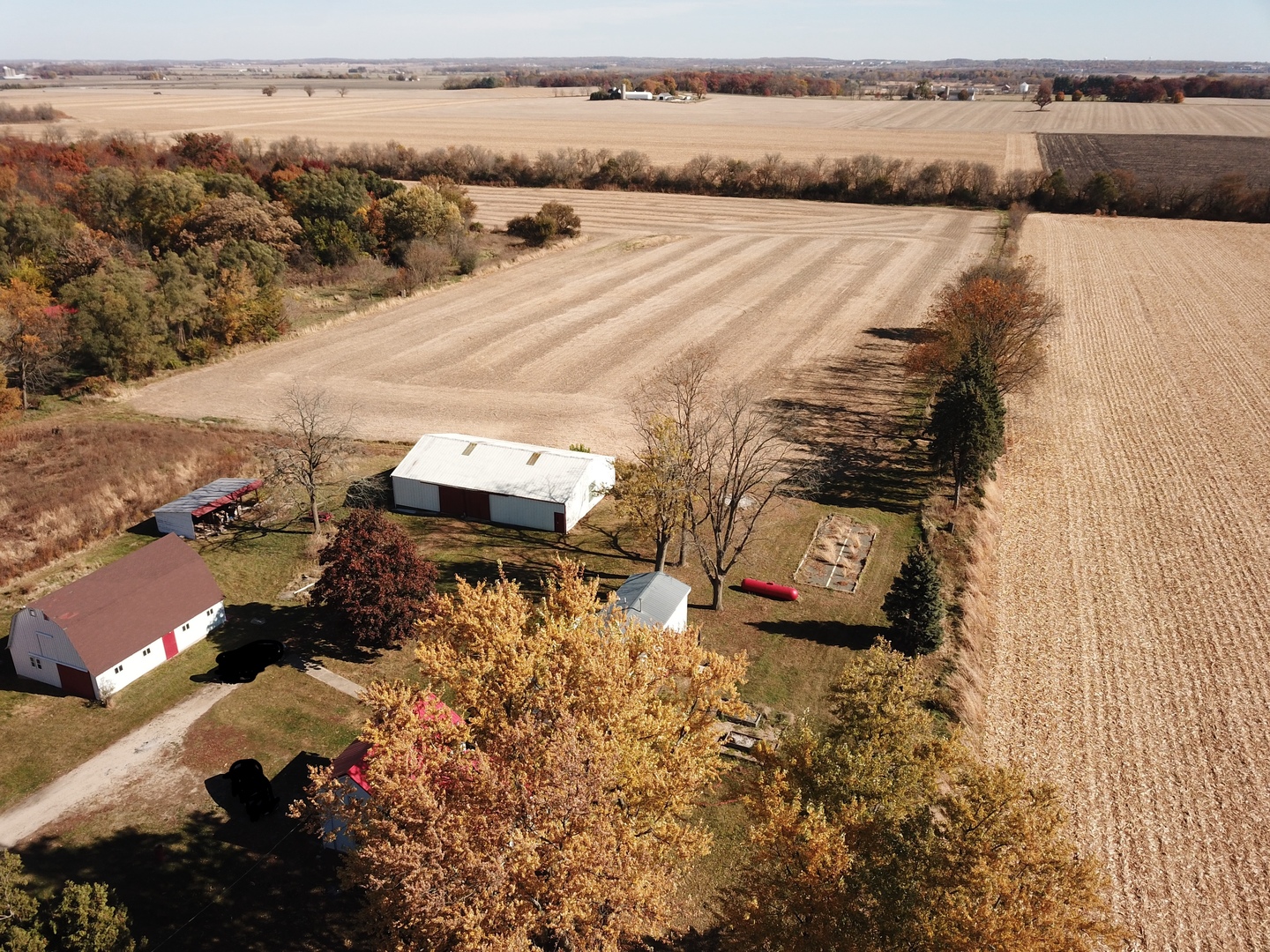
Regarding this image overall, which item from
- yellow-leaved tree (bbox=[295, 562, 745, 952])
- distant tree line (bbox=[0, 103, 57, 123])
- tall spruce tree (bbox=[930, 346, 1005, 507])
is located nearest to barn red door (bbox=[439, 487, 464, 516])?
yellow-leaved tree (bbox=[295, 562, 745, 952])

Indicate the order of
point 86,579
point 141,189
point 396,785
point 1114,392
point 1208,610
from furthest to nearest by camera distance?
point 141,189
point 1114,392
point 1208,610
point 86,579
point 396,785

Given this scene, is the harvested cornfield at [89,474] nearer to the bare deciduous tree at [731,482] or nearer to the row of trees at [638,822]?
the bare deciduous tree at [731,482]

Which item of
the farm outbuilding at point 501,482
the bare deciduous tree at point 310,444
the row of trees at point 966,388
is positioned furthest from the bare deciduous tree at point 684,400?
the bare deciduous tree at point 310,444

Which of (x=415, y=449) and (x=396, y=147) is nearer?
(x=415, y=449)

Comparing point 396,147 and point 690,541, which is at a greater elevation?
point 396,147

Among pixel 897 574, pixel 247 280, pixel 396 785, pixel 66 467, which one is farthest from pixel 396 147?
pixel 396 785

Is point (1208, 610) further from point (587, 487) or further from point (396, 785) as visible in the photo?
point (396, 785)
